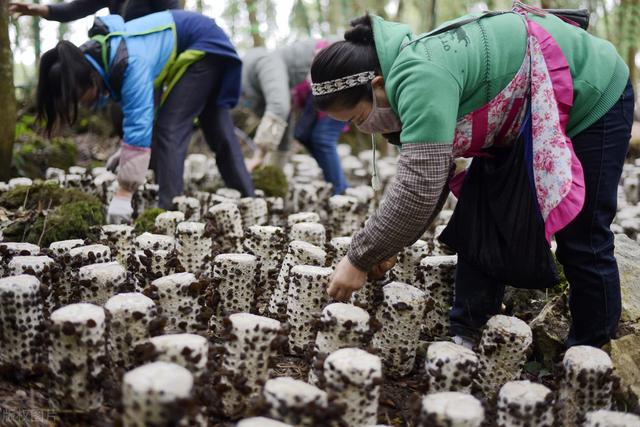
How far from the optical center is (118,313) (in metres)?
2.06

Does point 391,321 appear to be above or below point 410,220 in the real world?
below

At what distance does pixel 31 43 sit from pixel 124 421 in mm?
8246

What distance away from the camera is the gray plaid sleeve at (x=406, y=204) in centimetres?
202

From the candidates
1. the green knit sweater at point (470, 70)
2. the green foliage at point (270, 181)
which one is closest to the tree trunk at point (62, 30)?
the green foliage at point (270, 181)

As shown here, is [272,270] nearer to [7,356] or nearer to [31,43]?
[7,356]

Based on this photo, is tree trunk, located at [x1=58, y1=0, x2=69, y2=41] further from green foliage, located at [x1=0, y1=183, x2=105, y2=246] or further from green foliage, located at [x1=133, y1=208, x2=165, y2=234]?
green foliage, located at [x1=133, y1=208, x2=165, y2=234]

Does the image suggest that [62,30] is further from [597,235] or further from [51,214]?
[597,235]

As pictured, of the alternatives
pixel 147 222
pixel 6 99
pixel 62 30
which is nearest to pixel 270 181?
pixel 147 222

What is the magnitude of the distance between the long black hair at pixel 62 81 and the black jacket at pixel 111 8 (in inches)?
26.4

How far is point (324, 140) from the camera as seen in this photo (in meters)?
5.59

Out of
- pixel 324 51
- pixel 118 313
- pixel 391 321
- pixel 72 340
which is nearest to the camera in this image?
pixel 72 340

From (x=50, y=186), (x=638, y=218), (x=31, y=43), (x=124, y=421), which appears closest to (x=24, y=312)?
(x=124, y=421)

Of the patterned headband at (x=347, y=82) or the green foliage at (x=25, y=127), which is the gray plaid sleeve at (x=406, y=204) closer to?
the patterned headband at (x=347, y=82)

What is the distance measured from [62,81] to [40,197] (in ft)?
2.95
